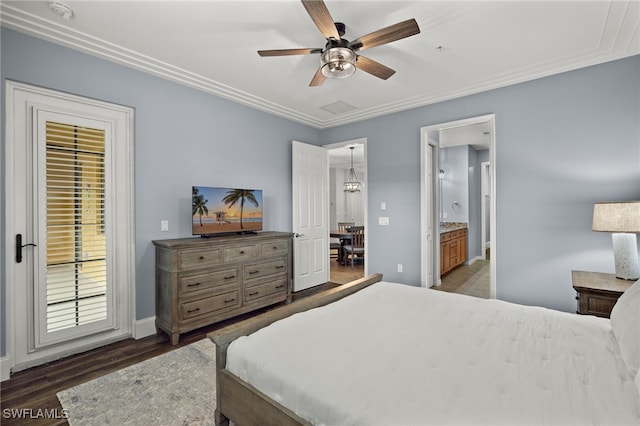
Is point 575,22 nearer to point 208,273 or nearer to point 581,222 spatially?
point 581,222

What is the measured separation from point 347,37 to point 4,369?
373 centimetres

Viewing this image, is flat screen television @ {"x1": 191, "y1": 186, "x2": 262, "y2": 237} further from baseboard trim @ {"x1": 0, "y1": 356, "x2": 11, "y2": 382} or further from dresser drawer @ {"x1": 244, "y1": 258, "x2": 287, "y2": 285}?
baseboard trim @ {"x1": 0, "y1": 356, "x2": 11, "y2": 382}

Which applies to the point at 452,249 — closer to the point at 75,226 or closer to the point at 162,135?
the point at 162,135

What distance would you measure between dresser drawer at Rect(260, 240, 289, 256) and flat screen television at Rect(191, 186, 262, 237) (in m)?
0.31

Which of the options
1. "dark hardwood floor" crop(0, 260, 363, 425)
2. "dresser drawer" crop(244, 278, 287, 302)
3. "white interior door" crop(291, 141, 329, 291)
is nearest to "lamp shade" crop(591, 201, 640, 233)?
"dresser drawer" crop(244, 278, 287, 302)

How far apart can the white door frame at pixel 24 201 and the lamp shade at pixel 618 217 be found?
4153mm

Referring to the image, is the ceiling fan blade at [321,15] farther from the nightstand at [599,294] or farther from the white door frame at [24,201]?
the nightstand at [599,294]

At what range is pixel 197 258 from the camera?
292 centimetres

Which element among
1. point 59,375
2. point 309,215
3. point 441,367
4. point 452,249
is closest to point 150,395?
point 59,375

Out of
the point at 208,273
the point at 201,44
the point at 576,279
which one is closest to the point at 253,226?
the point at 208,273

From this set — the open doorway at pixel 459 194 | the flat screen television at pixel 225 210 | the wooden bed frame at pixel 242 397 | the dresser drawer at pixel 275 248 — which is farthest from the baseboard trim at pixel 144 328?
the open doorway at pixel 459 194

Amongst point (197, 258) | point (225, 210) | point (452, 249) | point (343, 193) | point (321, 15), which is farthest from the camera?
point (343, 193)

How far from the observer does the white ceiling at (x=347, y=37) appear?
2.14m

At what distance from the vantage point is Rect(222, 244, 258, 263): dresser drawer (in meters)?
3.18
